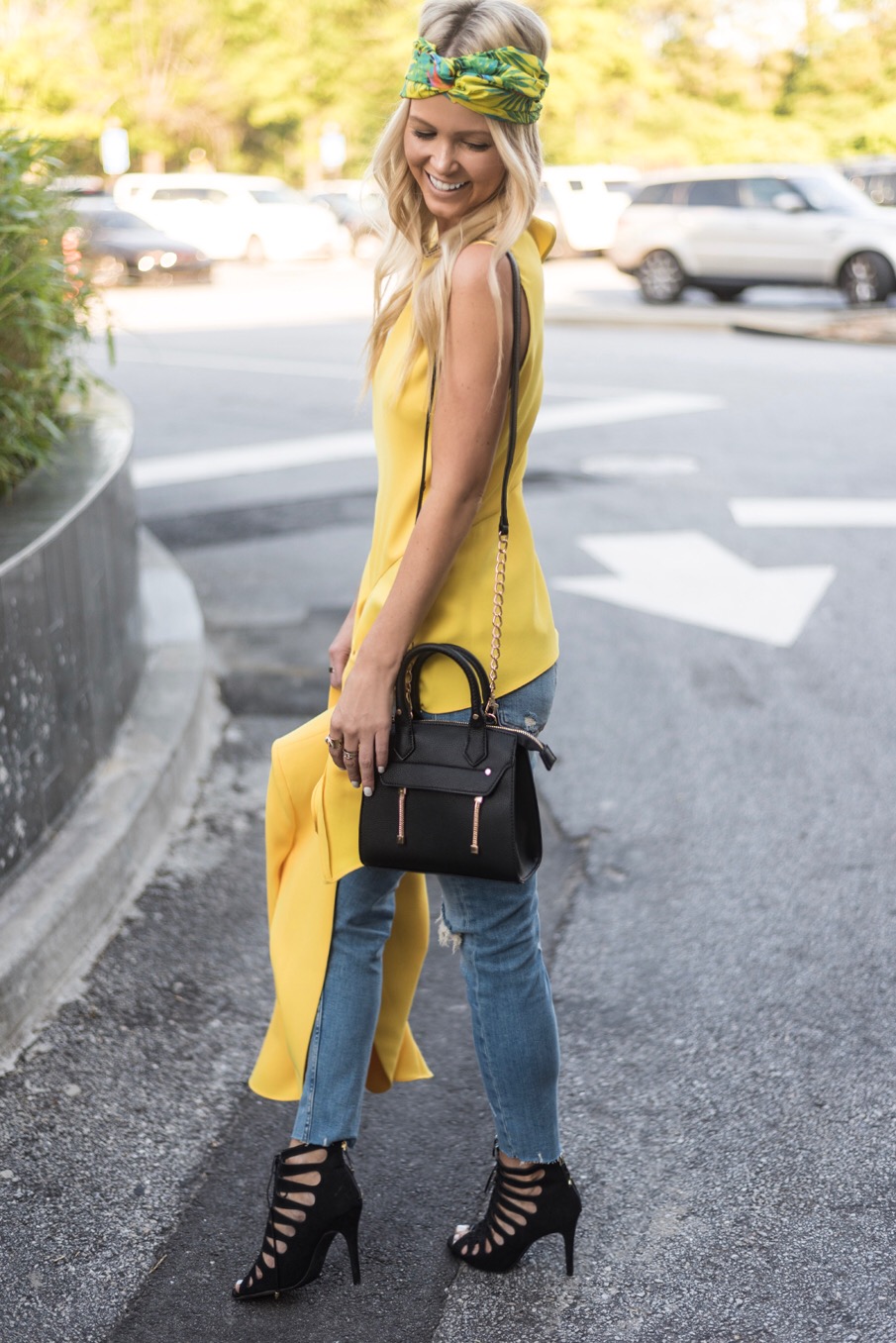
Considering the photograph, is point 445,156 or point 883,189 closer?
point 445,156

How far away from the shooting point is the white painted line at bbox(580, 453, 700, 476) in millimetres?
8828

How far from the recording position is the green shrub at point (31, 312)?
4090 mm

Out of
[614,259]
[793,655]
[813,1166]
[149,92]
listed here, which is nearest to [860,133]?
[614,259]

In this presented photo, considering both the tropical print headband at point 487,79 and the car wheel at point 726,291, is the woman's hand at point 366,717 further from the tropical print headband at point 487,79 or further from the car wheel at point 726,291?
the car wheel at point 726,291

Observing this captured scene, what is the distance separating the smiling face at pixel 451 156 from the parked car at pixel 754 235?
1672cm

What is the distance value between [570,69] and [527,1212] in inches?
1777

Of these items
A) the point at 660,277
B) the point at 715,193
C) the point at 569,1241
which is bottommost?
the point at 660,277

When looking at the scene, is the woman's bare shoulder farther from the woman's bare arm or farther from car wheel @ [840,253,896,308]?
car wheel @ [840,253,896,308]

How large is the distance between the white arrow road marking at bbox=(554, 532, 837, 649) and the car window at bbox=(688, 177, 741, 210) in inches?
513

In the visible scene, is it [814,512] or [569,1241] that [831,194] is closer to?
[814,512]

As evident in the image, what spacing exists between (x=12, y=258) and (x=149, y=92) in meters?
49.3

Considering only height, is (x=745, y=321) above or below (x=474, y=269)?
below

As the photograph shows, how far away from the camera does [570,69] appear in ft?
141

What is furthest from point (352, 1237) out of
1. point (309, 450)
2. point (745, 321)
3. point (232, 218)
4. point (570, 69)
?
point (570, 69)
